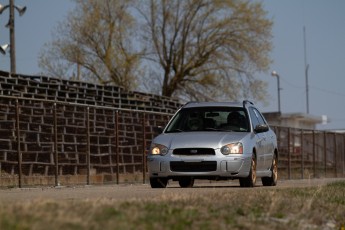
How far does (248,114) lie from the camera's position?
61.6 feet

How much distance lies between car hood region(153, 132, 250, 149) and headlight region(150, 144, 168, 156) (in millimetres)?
73

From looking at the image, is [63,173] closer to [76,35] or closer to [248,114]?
[248,114]

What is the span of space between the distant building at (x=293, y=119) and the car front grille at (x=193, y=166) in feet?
168

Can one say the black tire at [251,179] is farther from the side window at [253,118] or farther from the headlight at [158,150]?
the headlight at [158,150]

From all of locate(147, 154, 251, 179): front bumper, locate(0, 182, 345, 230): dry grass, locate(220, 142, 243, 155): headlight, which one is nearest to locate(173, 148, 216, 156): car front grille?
locate(147, 154, 251, 179): front bumper

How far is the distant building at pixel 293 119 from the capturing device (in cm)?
7362

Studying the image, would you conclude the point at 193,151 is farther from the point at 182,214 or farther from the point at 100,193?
the point at 182,214

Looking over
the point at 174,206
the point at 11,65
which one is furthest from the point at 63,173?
the point at 11,65

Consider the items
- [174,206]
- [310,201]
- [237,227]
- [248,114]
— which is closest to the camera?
[237,227]

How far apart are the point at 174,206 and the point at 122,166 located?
16137mm

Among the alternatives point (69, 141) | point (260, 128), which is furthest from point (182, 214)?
point (69, 141)

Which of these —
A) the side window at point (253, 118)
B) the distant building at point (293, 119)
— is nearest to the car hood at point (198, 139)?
the side window at point (253, 118)

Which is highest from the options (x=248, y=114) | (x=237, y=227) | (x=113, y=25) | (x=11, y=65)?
(x=113, y=25)

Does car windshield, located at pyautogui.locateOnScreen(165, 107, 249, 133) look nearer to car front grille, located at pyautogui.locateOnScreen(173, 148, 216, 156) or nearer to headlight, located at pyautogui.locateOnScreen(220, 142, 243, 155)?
headlight, located at pyautogui.locateOnScreen(220, 142, 243, 155)
